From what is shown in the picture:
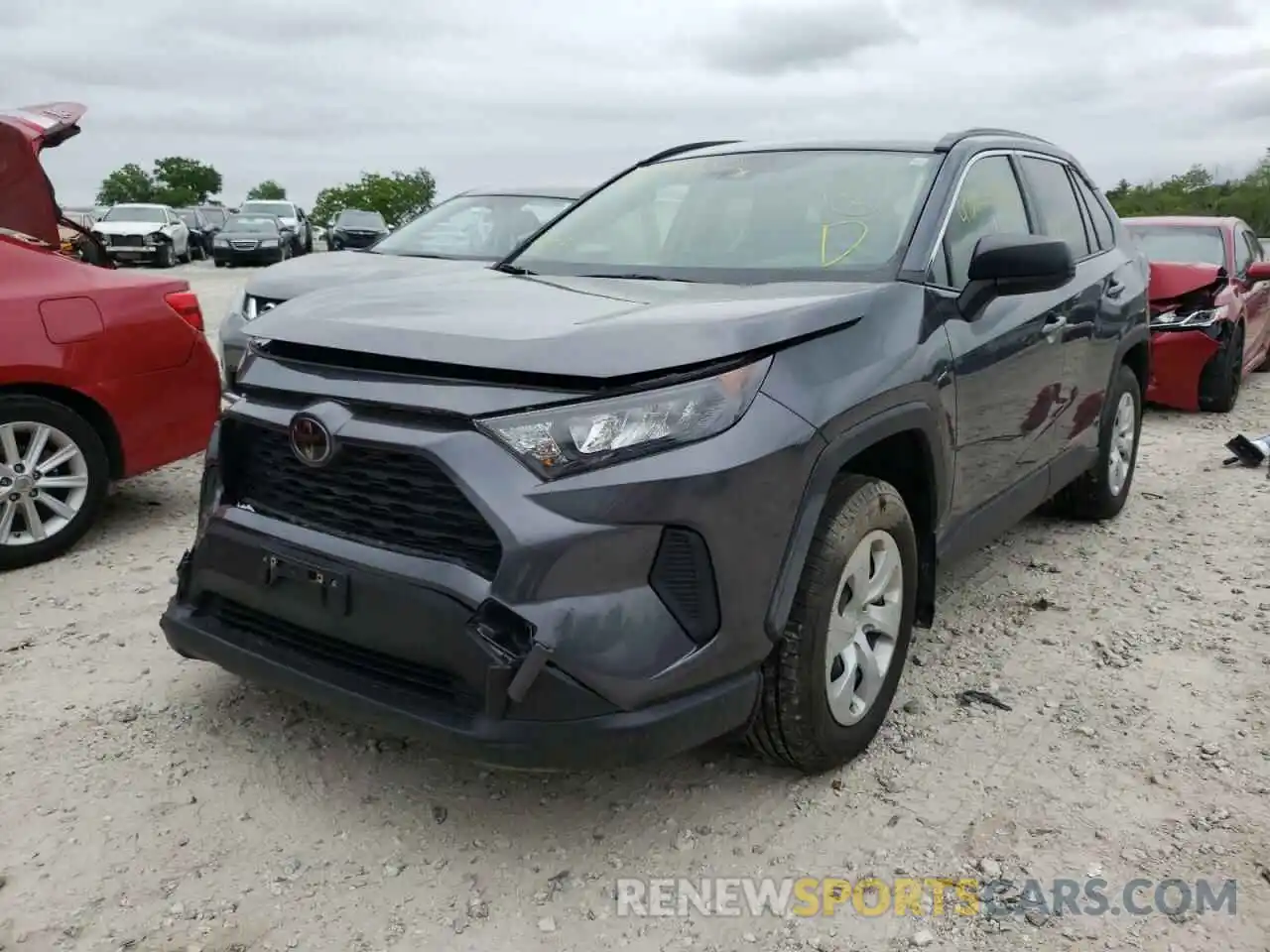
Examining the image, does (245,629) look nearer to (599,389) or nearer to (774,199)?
(599,389)

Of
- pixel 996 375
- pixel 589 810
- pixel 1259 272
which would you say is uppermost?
pixel 1259 272

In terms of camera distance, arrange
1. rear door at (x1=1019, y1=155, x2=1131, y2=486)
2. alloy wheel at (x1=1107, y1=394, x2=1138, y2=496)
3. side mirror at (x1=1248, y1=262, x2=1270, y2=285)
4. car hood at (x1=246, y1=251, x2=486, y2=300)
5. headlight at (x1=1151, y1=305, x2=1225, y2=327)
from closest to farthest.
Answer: rear door at (x1=1019, y1=155, x2=1131, y2=486)
alloy wheel at (x1=1107, y1=394, x2=1138, y2=496)
car hood at (x1=246, y1=251, x2=486, y2=300)
headlight at (x1=1151, y1=305, x2=1225, y2=327)
side mirror at (x1=1248, y1=262, x2=1270, y2=285)

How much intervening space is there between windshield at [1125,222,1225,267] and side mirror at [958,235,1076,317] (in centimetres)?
609

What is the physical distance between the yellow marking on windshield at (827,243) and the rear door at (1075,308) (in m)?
0.97

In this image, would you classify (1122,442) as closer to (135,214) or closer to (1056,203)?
(1056,203)

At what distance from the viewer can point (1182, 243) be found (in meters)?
8.78

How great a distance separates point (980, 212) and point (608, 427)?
6.58ft

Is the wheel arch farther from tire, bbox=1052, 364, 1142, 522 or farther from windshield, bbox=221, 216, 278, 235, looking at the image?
windshield, bbox=221, 216, 278, 235

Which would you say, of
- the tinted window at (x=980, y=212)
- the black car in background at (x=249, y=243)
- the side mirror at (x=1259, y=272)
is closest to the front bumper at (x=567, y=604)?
the tinted window at (x=980, y=212)

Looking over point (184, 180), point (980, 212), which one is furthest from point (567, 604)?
point (184, 180)

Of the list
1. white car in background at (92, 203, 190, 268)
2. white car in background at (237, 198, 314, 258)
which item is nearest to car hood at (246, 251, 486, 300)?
white car in background at (92, 203, 190, 268)

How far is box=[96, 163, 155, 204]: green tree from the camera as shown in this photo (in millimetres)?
91500

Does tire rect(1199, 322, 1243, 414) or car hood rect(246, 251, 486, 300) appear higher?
car hood rect(246, 251, 486, 300)

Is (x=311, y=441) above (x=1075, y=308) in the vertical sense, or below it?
below
